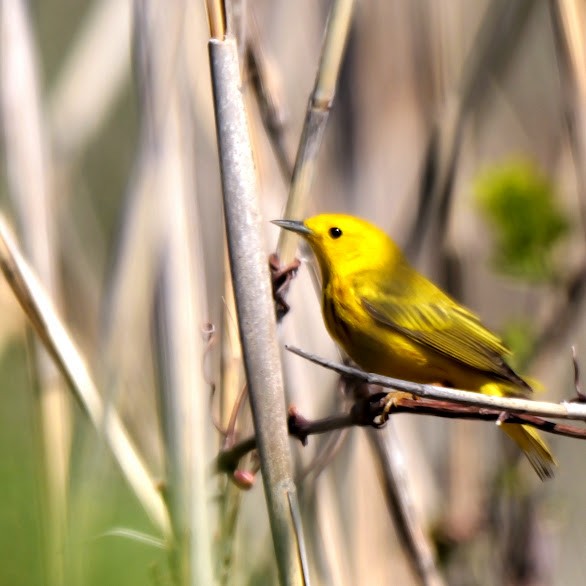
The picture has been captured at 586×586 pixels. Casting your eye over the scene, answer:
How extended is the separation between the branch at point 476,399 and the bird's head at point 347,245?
41.4 inches

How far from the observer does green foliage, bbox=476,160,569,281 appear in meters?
2.12

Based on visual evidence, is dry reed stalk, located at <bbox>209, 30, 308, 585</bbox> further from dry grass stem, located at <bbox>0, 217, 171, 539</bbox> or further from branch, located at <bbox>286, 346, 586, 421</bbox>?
dry grass stem, located at <bbox>0, 217, 171, 539</bbox>

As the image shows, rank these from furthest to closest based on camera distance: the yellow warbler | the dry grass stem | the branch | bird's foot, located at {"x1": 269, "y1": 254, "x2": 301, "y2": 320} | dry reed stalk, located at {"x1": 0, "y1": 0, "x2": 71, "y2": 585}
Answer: the yellow warbler → dry reed stalk, located at {"x1": 0, "y1": 0, "x2": 71, "y2": 585} → the dry grass stem → bird's foot, located at {"x1": 269, "y1": 254, "x2": 301, "y2": 320} → the branch

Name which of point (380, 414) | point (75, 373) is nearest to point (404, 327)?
point (380, 414)

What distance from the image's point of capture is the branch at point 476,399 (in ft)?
4.22

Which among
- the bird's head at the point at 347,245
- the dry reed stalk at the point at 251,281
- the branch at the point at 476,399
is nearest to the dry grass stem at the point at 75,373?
the dry reed stalk at the point at 251,281

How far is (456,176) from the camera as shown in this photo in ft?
7.84

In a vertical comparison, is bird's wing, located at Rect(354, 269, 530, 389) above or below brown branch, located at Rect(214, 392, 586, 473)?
above

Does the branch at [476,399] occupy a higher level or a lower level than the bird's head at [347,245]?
lower

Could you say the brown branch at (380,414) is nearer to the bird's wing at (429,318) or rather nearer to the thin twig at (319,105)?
the thin twig at (319,105)

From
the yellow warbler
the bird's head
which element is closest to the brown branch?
the yellow warbler

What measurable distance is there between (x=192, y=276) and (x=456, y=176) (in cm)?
91

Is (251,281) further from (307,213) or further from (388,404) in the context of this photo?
(307,213)

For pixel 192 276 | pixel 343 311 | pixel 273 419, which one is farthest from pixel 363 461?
pixel 273 419
